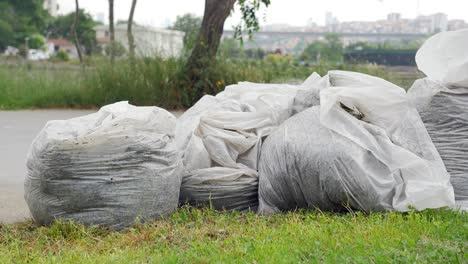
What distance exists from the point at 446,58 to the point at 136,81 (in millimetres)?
6764

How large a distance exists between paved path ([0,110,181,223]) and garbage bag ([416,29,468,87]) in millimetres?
2834

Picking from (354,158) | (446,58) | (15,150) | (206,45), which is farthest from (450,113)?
(206,45)

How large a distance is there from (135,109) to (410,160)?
1.63 m

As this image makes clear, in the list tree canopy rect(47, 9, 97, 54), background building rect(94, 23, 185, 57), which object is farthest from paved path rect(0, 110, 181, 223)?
tree canopy rect(47, 9, 97, 54)

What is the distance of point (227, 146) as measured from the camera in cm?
465

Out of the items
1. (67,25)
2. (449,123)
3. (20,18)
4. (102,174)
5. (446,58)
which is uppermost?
(446,58)

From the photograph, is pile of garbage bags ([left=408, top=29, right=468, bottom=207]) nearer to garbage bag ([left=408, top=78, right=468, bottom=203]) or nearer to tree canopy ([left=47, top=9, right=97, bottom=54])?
garbage bag ([left=408, top=78, right=468, bottom=203])

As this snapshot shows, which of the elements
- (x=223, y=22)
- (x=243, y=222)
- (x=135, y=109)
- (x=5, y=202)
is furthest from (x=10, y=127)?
(x=243, y=222)

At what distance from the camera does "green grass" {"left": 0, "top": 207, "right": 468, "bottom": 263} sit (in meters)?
3.16

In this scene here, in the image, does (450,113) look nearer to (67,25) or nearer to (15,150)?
(15,150)

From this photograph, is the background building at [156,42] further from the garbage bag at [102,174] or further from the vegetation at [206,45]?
the garbage bag at [102,174]

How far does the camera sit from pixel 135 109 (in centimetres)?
441

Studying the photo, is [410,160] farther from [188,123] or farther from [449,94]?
[188,123]

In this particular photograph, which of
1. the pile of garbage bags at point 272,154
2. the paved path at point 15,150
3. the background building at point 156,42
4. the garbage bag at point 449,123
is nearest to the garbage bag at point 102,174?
the pile of garbage bags at point 272,154
